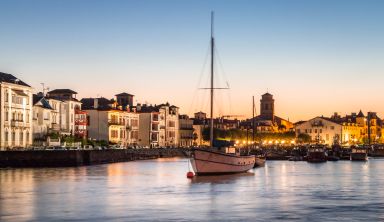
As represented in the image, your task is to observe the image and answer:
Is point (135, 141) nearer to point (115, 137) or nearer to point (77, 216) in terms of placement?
point (115, 137)

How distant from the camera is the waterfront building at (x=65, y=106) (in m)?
138

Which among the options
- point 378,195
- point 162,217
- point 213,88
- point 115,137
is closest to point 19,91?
point 213,88

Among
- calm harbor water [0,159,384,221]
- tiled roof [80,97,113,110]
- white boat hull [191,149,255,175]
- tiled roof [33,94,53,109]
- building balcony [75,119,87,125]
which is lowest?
calm harbor water [0,159,384,221]

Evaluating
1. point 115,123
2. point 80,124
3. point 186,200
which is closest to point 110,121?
point 115,123

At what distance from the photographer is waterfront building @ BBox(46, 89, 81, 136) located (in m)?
138

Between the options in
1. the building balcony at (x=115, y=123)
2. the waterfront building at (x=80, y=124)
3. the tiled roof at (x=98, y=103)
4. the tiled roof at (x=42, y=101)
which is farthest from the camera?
the tiled roof at (x=98, y=103)

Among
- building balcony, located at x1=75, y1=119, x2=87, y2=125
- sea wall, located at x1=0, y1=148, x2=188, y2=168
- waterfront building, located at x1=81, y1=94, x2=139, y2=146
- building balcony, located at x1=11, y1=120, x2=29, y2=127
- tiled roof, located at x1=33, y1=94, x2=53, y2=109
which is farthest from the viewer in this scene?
waterfront building, located at x1=81, y1=94, x2=139, y2=146

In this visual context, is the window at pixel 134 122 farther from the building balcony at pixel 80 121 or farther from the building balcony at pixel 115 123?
the building balcony at pixel 80 121

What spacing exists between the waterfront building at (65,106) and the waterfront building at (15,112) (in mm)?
16899

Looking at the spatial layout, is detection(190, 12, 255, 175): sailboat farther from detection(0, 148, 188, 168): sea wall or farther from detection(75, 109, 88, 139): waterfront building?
detection(75, 109, 88, 139): waterfront building

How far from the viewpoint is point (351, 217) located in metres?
39.5

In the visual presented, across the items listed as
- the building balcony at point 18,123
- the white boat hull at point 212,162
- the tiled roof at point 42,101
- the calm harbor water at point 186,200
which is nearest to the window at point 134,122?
the tiled roof at point 42,101

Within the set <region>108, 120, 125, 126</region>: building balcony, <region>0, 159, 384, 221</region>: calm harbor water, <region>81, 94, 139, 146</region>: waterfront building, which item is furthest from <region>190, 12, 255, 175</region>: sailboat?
<region>108, 120, 125, 126</region>: building balcony

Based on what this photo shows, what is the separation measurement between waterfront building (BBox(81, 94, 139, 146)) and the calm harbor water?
9400 cm
